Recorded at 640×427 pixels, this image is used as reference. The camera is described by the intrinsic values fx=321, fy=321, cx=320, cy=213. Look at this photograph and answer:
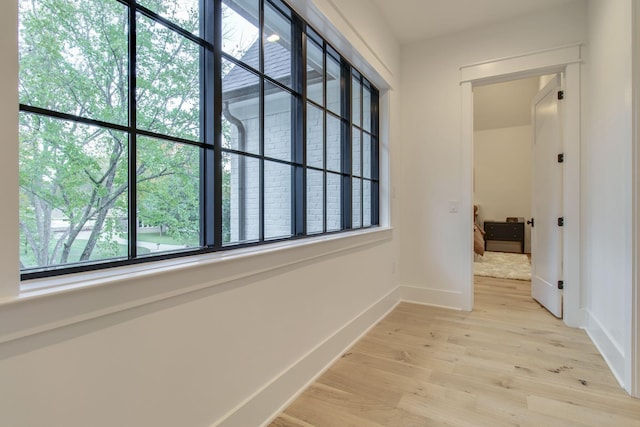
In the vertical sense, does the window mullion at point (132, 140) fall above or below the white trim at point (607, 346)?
above

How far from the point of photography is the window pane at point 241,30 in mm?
1496

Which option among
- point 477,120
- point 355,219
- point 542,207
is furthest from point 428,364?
point 477,120

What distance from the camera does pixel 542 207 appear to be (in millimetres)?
3291

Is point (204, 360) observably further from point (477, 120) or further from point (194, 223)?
point (477, 120)

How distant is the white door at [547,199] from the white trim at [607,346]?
15.5 inches

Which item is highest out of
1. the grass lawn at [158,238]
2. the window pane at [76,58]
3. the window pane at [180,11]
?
the window pane at [180,11]

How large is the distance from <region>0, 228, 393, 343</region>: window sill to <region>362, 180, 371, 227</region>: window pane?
150 cm

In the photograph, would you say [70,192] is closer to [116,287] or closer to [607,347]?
[116,287]

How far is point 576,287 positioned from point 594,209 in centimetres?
70

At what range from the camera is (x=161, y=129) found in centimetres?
121

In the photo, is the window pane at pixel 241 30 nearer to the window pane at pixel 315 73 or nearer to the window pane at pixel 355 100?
the window pane at pixel 315 73

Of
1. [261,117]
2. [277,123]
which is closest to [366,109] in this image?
[277,123]

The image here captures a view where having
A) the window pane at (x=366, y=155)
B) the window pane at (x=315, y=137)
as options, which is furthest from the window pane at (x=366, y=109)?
the window pane at (x=315, y=137)

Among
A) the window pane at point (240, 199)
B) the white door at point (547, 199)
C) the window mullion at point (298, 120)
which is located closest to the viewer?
the window pane at point (240, 199)
